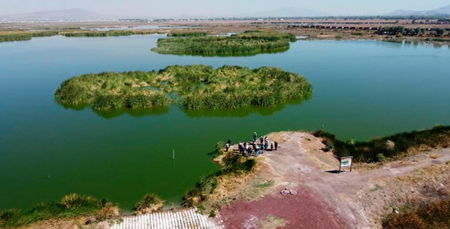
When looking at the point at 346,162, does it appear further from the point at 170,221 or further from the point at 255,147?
the point at 170,221

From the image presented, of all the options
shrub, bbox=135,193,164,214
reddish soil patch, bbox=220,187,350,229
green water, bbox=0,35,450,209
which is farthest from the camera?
green water, bbox=0,35,450,209

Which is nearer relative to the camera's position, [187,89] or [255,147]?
[255,147]

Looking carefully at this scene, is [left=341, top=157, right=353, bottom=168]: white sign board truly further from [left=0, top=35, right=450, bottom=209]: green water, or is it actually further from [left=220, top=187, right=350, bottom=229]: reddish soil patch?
[left=0, top=35, right=450, bottom=209]: green water

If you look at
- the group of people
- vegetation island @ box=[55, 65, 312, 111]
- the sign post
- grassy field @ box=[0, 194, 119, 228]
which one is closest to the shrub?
grassy field @ box=[0, 194, 119, 228]

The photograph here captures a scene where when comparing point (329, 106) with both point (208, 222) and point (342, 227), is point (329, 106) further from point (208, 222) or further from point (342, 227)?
point (208, 222)

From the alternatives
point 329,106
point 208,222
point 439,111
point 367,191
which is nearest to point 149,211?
point 208,222

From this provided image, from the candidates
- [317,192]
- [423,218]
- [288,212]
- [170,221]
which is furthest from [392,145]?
[170,221]
